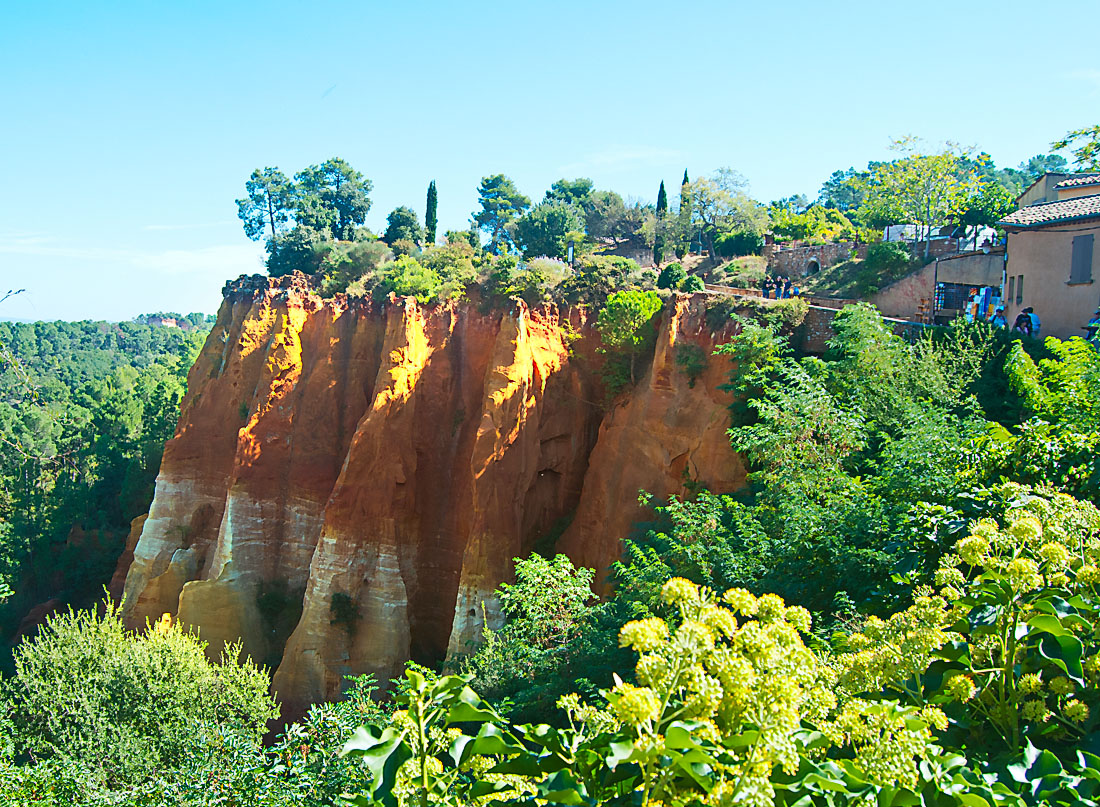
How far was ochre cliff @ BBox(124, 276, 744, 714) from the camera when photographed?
18000 mm

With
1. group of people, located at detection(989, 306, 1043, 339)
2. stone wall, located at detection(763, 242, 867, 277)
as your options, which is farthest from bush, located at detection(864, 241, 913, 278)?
group of people, located at detection(989, 306, 1043, 339)

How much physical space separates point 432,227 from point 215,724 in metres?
32.4

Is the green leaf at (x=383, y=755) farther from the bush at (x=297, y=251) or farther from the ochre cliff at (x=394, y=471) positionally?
the bush at (x=297, y=251)

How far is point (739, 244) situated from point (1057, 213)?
15.9 m

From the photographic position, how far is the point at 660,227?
1630 inches

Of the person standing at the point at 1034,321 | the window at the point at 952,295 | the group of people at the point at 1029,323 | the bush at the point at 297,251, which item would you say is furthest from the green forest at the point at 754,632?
the window at the point at 952,295

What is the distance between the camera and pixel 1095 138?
20.7 m

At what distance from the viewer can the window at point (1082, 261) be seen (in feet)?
53.8

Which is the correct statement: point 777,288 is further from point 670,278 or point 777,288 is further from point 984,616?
point 984,616

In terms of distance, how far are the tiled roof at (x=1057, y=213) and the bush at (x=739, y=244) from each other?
13.6 meters

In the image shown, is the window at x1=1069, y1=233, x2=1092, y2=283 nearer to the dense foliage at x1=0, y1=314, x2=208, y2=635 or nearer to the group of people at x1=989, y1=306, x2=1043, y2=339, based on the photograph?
the group of people at x1=989, y1=306, x2=1043, y2=339

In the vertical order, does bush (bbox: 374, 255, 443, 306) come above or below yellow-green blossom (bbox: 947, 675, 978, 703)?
above

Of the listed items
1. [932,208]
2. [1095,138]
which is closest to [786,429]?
Answer: [1095,138]

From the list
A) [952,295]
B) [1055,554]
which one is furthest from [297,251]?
[1055,554]
